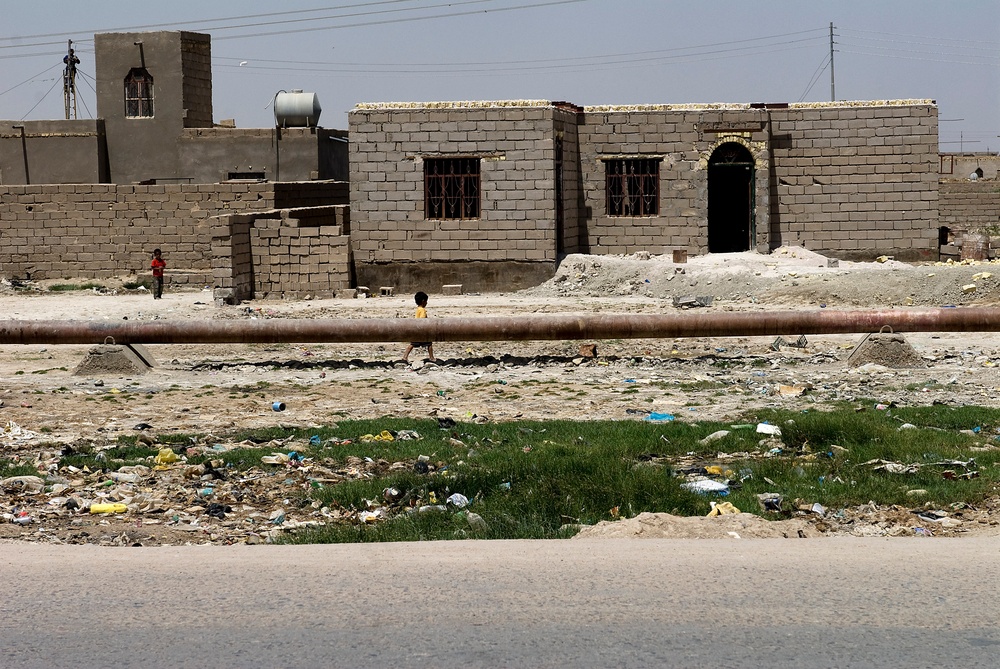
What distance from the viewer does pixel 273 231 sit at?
78.5 feet

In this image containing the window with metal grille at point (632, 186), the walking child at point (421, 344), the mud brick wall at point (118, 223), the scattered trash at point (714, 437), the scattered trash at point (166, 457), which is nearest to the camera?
the scattered trash at point (166, 457)

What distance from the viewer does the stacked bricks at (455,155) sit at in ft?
78.6

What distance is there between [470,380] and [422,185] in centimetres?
1137

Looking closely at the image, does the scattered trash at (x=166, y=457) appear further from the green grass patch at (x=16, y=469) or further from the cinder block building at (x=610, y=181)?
the cinder block building at (x=610, y=181)

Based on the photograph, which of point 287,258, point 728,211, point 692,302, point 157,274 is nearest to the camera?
point 692,302

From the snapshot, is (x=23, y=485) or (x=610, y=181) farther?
(x=610, y=181)

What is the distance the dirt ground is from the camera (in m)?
9.72

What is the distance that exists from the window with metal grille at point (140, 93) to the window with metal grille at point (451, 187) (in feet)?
55.2

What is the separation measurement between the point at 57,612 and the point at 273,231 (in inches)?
759

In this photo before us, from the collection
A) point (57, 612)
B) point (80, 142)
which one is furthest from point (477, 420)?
point (80, 142)

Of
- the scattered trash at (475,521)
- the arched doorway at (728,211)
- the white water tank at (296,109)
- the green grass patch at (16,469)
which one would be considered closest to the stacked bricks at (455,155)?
the arched doorway at (728,211)

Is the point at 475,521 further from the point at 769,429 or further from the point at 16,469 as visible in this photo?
the point at 16,469

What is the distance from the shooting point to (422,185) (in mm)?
24312

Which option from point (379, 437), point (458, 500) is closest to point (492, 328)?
point (379, 437)
